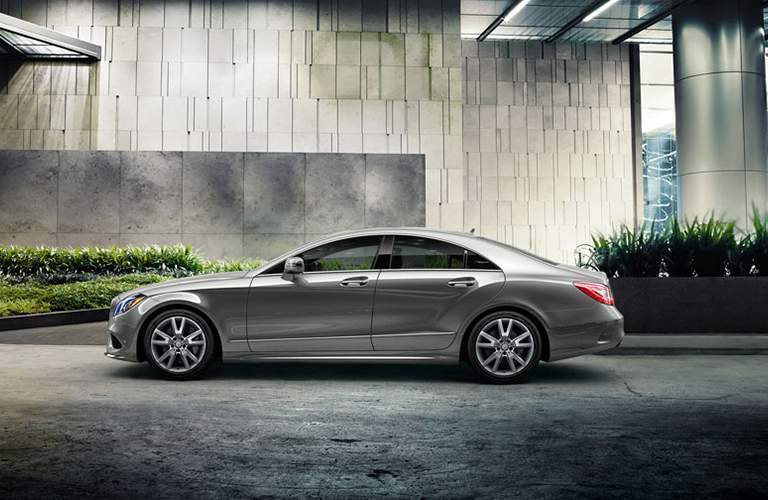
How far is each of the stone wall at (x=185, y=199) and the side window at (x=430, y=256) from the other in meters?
13.6

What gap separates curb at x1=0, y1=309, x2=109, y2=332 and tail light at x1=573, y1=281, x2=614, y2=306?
32.0ft

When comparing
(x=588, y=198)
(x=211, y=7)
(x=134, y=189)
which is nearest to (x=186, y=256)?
(x=134, y=189)

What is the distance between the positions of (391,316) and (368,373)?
1119 mm

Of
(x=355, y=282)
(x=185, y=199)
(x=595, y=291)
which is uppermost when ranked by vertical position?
A: (x=185, y=199)

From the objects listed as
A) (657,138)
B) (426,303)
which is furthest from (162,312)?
(657,138)

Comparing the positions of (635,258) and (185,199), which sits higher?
(185,199)

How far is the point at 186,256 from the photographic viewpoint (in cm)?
1903

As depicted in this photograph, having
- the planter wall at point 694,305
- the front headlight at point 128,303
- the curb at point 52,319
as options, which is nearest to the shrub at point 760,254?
the planter wall at point 694,305

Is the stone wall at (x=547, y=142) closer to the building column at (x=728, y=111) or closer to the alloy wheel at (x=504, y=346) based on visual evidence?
the building column at (x=728, y=111)

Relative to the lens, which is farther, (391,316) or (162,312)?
(162,312)

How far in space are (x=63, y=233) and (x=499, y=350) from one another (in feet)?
55.3

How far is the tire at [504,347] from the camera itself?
24.4 feet

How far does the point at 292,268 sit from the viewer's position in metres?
7.41

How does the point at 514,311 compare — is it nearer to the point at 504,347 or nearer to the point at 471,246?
the point at 504,347
